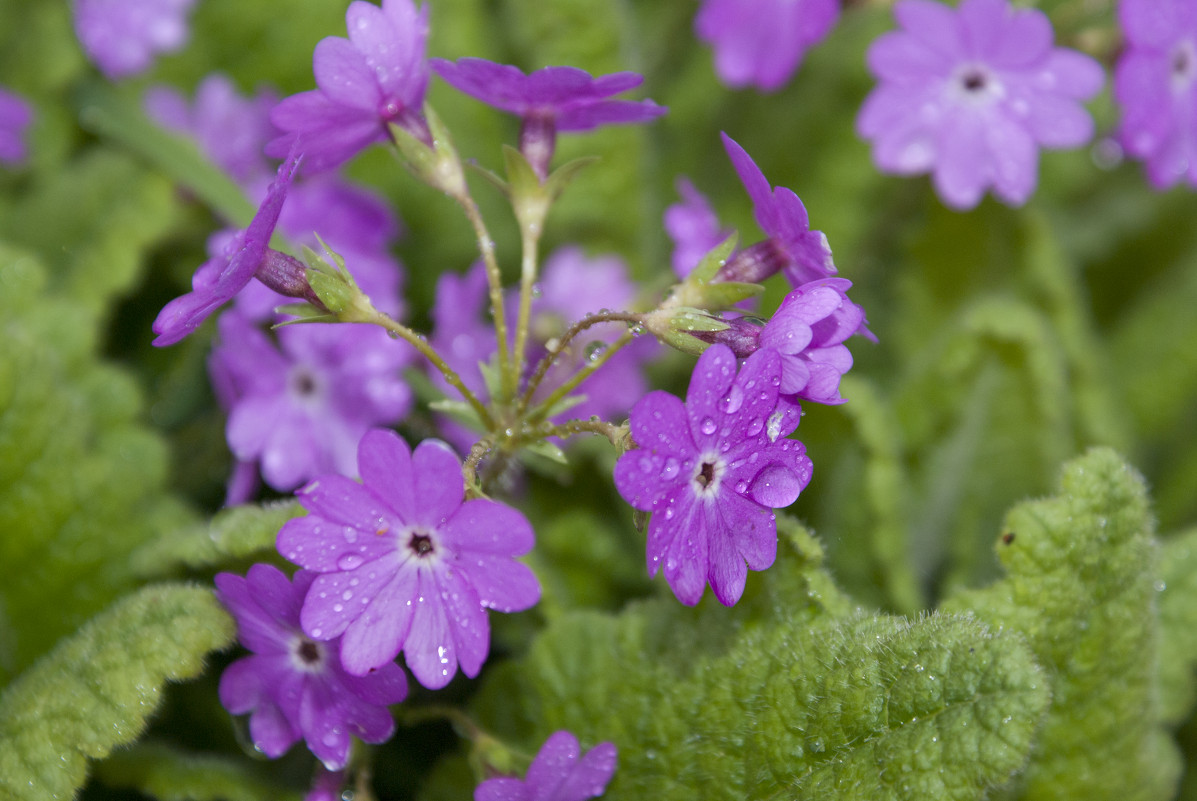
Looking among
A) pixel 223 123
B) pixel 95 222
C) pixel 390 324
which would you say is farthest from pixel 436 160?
pixel 223 123

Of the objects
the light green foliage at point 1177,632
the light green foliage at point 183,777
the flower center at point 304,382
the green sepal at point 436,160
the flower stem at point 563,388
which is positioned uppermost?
the green sepal at point 436,160

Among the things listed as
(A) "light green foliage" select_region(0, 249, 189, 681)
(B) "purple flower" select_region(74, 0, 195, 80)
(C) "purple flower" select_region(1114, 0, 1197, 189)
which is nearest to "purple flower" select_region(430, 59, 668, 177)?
(A) "light green foliage" select_region(0, 249, 189, 681)

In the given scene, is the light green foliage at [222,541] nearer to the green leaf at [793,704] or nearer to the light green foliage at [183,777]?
the light green foliage at [183,777]

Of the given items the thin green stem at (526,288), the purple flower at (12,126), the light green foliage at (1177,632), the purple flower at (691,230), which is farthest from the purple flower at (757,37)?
the purple flower at (12,126)

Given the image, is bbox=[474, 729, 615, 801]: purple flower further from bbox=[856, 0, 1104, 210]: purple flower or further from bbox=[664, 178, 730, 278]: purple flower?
bbox=[856, 0, 1104, 210]: purple flower

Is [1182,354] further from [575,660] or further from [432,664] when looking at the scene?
[432,664]

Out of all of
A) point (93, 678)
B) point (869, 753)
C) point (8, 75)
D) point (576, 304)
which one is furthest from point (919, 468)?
point (8, 75)

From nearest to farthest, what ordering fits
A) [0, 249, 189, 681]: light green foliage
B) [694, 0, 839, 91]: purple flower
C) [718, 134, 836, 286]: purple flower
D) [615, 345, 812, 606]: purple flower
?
[615, 345, 812, 606]: purple flower < [718, 134, 836, 286]: purple flower < [0, 249, 189, 681]: light green foliage < [694, 0, 839, 91]: purple flower
